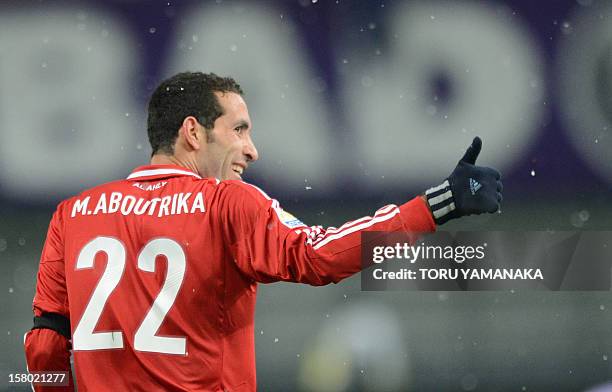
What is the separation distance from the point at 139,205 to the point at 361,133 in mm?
1956

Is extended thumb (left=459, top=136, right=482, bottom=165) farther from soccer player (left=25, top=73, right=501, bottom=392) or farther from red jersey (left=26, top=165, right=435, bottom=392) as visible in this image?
red jersey (left=26, top=165, right=435, bottom=392)

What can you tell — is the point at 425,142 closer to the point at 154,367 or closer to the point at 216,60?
the point at 216,60

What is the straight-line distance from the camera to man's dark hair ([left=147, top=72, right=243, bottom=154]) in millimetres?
2285

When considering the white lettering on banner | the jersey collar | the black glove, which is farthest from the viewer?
the white lettering on banner

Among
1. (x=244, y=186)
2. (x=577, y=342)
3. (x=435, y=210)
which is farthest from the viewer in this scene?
(x=577, y=342)

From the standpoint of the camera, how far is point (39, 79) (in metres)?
4.04

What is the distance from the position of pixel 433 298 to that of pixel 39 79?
1.85 metres

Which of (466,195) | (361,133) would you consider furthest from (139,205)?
(361,133)

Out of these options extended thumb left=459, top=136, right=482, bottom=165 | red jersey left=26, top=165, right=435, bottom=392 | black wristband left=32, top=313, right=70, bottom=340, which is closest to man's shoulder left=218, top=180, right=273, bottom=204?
red jersey left=26, top=165, right=435, bottom=392

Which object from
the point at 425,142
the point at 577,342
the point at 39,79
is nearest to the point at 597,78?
the point at 425,142

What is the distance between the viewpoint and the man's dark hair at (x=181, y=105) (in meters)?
2.29

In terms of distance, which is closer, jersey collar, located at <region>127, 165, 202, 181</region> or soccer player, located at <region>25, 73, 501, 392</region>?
soccer player, located at <region>25, 73, 501, 392</region>

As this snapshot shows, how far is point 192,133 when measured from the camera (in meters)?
2.27

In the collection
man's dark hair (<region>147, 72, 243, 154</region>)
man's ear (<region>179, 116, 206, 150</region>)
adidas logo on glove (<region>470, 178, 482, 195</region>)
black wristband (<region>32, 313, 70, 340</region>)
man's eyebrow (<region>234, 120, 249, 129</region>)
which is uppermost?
man's dark hair (<region>147, 72, 243, 154</region>)
